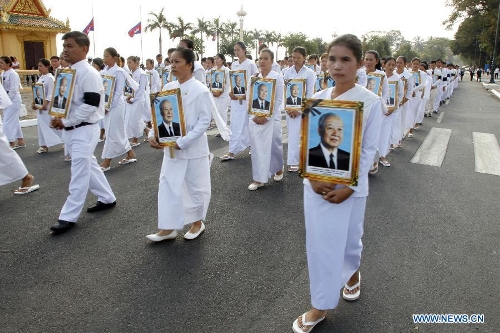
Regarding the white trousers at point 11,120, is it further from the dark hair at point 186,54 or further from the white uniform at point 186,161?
the dark hair at point 186,54

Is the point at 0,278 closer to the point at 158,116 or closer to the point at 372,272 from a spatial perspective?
the point at 158,116

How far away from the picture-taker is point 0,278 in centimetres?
368

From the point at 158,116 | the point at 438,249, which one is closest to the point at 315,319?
the point at 438,249

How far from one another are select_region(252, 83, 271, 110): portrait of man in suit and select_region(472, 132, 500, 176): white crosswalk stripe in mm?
4378

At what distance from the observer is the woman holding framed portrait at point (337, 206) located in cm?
265

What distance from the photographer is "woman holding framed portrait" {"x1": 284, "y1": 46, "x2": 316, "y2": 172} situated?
6902 mm

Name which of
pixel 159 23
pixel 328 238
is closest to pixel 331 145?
pixel 328 238

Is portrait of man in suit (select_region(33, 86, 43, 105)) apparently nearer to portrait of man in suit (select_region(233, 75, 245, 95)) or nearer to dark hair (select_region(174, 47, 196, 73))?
portrait of man in suit (select_region(233, 75, 245, 95))

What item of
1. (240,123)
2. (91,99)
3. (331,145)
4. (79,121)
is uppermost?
(91,99)

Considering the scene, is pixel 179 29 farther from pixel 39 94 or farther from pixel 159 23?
pixel 39 94

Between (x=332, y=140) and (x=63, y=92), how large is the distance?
11.8 ft

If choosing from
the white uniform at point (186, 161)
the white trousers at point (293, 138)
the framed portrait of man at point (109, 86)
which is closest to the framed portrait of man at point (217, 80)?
the framed portrait of man at point (109, 86)

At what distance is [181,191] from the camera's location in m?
4.29

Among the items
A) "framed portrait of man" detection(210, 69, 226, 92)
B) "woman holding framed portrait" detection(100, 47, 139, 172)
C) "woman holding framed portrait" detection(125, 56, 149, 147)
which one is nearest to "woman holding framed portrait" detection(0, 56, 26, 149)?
"woman holding framed portrait" detection(125, 56, 149, 147)
